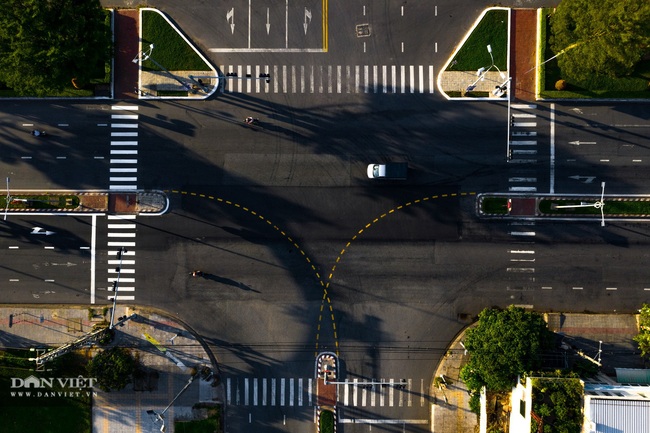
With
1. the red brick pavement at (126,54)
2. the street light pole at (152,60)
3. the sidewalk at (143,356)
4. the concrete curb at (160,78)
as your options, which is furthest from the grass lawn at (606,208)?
the red brick pavement at (126,54)

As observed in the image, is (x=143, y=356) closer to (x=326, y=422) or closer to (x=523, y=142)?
(x=326, y=422)

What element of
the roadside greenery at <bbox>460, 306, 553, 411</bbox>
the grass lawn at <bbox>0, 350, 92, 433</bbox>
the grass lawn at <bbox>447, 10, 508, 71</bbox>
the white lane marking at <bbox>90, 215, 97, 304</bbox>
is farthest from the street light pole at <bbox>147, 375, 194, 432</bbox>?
the grass lawn at <bbox>447, 10, 508, 71</bbox>

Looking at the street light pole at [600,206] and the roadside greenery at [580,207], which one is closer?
the street light pole at [600,206]

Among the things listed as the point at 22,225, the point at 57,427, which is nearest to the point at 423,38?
the point at 22,225

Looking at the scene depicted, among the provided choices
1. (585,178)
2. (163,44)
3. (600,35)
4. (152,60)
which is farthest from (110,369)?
(600,35)

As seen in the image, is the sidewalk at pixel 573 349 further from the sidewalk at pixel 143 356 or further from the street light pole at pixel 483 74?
the street light pole at pixel 483 74

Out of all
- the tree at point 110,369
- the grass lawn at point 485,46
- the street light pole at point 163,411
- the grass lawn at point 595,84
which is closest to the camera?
the tree at point 110,369
